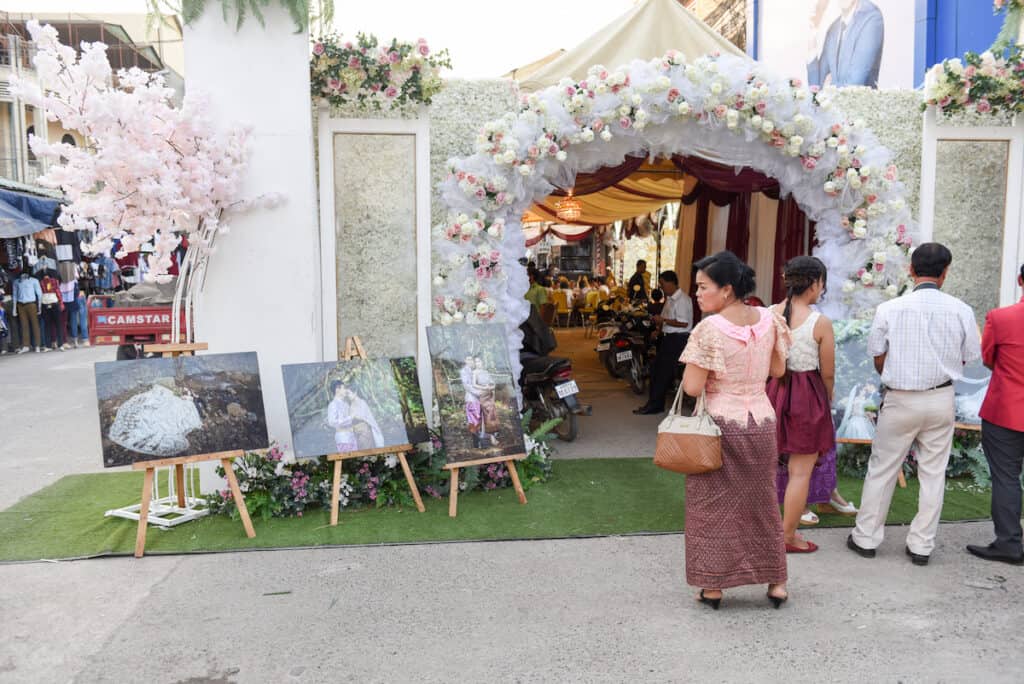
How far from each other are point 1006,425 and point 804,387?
115cm

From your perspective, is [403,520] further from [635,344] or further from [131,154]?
[635,344]

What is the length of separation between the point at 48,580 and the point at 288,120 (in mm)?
3208

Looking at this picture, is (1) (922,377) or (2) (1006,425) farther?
(2) (1006,425)

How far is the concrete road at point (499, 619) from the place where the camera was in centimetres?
332

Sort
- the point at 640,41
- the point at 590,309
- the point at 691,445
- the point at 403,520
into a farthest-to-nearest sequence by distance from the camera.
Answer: the point at 590,309 < the point at 640,41 < the point at 403,520 < the point at 691,445

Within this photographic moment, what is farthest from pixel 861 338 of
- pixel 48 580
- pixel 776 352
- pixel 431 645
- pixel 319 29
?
pixel 48 580

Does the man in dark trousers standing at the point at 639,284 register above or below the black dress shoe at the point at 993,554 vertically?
above

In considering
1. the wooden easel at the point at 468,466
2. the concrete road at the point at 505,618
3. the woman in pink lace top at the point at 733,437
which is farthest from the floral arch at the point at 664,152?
the woman in pink lace top at the point at 733,437

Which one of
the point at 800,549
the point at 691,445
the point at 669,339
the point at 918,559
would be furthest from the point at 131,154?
the point at 669,339

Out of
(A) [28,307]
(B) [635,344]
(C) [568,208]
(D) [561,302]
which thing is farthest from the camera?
(D) [561,302]

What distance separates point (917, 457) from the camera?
442 centimetres

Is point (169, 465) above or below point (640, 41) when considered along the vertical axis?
below

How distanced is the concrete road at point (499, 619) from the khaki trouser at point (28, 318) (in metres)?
12.1

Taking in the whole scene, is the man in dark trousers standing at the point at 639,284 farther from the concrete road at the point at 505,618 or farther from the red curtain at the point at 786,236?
the concrete road at the point at 505,618
